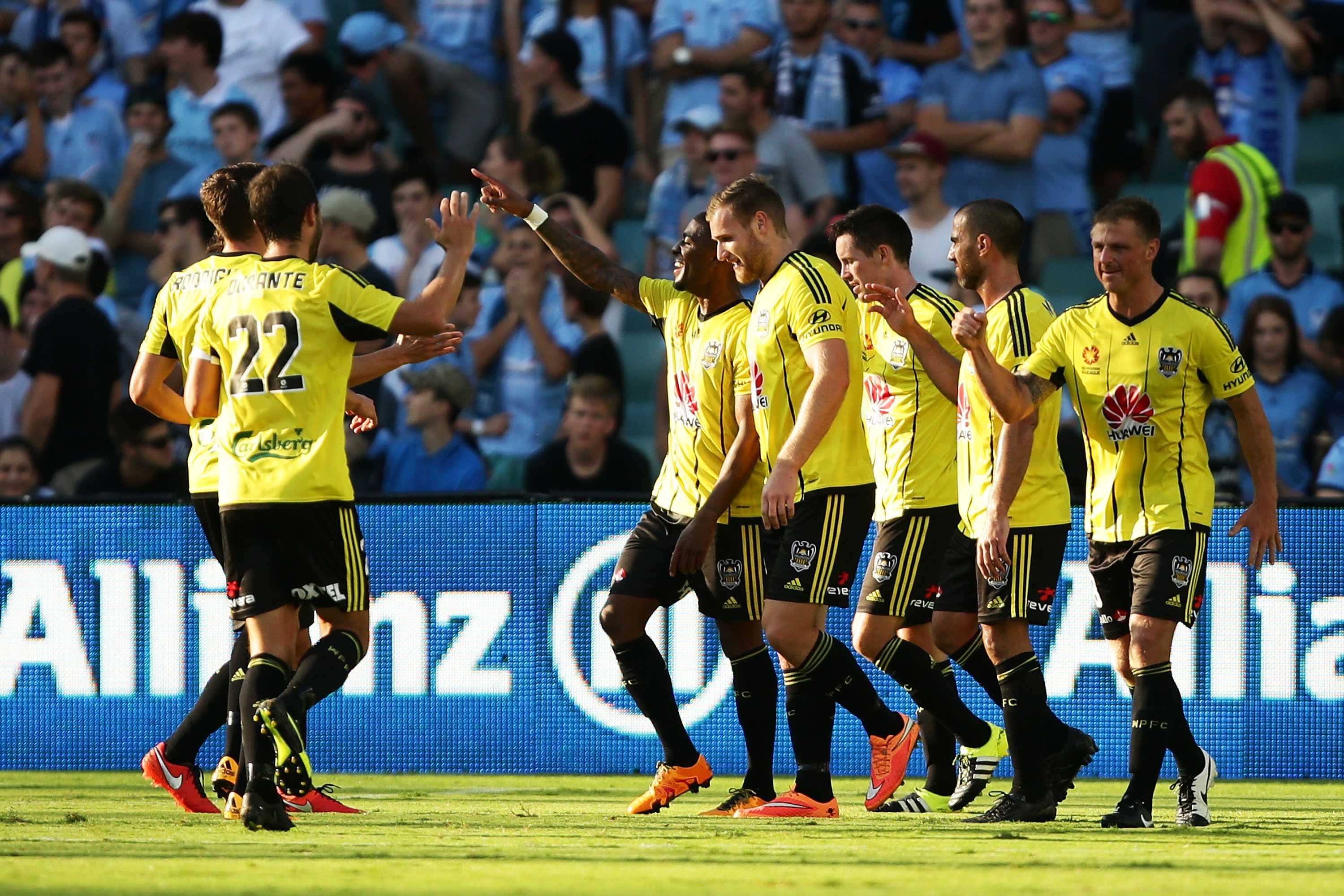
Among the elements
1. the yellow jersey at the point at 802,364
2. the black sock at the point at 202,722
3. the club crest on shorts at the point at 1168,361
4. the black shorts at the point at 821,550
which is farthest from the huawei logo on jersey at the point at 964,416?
the black sock at the point at 202,722

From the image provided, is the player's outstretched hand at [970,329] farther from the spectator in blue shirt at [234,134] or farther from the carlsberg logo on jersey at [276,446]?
the spectator in blue shirt at [234,134]

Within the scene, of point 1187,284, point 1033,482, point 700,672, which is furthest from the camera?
point 1187,284

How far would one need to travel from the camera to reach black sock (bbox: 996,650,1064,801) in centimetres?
705

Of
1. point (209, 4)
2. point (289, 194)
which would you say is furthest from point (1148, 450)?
point (209, 4)

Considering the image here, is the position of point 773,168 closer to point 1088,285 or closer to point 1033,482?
point 1088,285

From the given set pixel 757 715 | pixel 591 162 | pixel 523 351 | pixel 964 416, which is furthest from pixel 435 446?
pixel 964 416

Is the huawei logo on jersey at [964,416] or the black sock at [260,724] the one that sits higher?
the huawei logo on jersey at [964,416]

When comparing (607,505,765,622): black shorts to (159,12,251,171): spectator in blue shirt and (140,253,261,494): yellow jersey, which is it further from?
(159,12,251,171): spectator in blue shirt

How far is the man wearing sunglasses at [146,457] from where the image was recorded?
11016 millimetres

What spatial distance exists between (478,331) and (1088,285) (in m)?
4.20

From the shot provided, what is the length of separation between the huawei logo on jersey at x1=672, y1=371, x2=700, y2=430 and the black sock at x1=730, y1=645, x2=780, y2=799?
919 mm

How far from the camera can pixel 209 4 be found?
47.9ft

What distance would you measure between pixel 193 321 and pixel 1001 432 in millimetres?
3008

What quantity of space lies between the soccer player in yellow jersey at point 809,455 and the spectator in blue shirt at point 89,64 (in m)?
8.97
